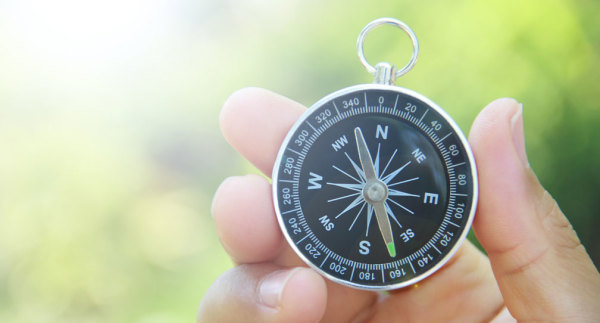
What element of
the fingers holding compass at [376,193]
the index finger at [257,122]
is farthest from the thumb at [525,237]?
the index finger at [257,122]

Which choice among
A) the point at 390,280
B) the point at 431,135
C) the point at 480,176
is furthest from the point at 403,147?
the point at 390,280

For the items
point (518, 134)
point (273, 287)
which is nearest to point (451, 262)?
point (518, 134)

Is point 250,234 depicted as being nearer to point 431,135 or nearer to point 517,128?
point 431,135

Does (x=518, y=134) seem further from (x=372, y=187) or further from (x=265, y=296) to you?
(x=265, y=296)

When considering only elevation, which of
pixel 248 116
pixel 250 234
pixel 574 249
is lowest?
pixel 574 249

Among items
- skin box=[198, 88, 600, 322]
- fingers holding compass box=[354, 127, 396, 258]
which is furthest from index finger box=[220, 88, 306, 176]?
fingers holding compass box=[354, 127, 396, 258]

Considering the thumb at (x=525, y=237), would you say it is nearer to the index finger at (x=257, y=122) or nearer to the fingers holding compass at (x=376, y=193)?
the fingers holding compass at (x=376, y=193)

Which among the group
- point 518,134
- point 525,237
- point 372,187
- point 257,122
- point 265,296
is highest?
point 257,122
